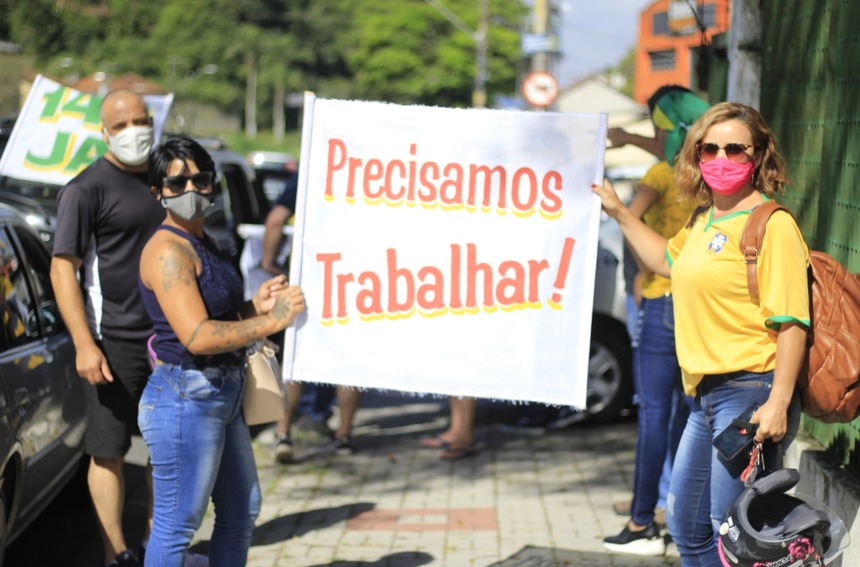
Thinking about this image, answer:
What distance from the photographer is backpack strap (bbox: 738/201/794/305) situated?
11.7 feet

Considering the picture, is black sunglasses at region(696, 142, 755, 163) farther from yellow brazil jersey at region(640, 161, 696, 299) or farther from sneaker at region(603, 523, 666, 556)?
sneaker at region(603, 523, 666, 556)

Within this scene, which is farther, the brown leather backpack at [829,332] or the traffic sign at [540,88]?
the traffic sign at [540,88]

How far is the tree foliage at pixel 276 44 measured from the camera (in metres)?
120

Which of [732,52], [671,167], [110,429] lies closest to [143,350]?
[110,429]

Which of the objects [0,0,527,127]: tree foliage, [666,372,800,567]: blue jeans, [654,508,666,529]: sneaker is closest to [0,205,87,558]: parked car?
[666,372,800,567]: blue jeans

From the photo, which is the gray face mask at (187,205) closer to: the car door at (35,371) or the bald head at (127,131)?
the bald head at (127,131)

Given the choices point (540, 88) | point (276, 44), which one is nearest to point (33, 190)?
point (540, 88)

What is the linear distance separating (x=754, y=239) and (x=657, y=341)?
1954 mm

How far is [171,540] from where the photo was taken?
165 inches

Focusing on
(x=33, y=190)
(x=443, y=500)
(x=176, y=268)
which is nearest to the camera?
(x=176, y=268)

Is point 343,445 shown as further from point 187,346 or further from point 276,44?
point 276,44

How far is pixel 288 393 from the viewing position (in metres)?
7.87

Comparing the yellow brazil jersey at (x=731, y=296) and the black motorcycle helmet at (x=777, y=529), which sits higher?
the yellow brazil jersey at (x=731, y=296)

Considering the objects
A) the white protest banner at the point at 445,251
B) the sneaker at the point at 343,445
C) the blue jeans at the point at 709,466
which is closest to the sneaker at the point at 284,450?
the sneaker at the point at 343,445
